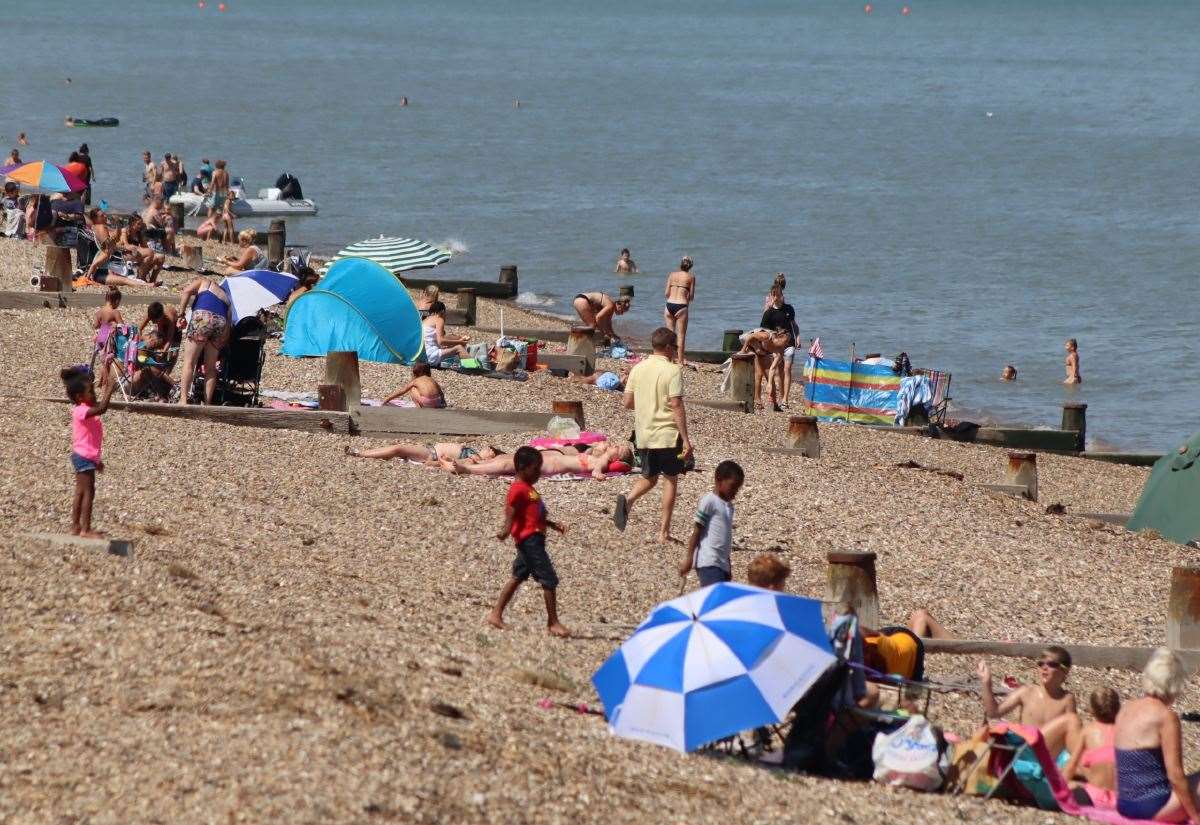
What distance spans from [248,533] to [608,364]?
11143 mm

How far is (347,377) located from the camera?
15070 millimetres

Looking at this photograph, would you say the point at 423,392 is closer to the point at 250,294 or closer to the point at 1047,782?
the point at 250,294

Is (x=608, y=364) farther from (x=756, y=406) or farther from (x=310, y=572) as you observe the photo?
(x=310, y=572)

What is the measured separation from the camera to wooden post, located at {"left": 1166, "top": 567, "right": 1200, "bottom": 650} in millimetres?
10633

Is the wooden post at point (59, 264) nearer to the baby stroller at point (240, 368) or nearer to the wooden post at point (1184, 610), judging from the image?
the baby stroller at point (240, 368)

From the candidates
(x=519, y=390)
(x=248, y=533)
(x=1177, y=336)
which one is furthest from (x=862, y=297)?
(x=248, y=533)

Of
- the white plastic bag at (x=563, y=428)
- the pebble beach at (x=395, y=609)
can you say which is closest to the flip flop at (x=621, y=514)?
the pebble beach at (x=395, y=609)

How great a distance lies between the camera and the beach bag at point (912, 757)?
7.67m

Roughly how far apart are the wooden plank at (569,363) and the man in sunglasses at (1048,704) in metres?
11.6

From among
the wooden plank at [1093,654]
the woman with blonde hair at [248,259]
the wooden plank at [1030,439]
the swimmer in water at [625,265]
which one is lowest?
the wooden plank at [1093,654]

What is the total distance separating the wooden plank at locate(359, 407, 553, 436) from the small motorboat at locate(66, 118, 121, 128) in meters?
53.5

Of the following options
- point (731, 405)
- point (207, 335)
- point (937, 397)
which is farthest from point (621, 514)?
point (937, 397)

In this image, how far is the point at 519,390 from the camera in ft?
59.3

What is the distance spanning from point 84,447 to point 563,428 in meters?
5.97
